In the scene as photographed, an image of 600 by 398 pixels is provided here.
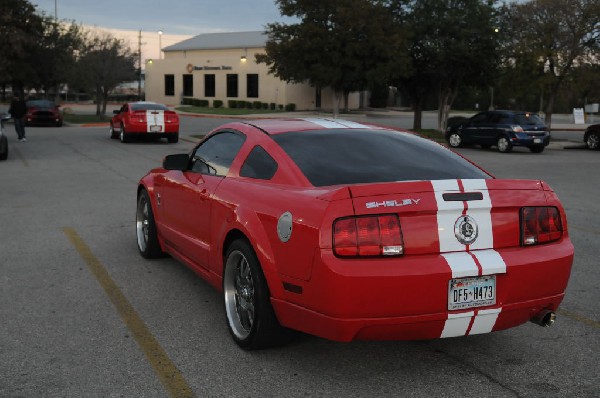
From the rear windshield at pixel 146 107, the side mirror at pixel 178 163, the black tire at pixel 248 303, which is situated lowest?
the black tire at pixel 248 303

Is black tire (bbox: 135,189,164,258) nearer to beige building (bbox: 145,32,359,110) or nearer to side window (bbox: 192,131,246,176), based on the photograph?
side window (bbox: 192,131,246,176)

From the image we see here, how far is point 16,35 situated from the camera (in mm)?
34906

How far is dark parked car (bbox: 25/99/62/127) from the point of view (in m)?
33.6

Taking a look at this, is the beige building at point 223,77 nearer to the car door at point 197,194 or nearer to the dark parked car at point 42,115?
the dark parked car at point 42,115

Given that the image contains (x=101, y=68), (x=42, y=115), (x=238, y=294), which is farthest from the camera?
(x=101, y=68)

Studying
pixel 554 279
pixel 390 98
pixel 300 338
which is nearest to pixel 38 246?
pixel 300 338

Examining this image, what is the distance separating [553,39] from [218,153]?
2822 centimetres

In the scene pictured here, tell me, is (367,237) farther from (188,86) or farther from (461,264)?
(188,86)

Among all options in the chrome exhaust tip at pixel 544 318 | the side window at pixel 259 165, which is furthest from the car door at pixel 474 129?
the chrome exhaust tip at pixel 544 318

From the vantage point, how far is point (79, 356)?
4.21 metres

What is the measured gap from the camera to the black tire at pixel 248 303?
4047 mm

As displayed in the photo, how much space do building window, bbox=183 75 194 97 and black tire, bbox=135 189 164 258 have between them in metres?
62.9

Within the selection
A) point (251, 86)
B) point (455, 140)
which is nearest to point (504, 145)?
point (455, 140)

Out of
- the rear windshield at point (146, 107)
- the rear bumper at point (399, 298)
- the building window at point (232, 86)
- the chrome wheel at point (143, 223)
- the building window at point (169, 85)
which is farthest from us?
the building window at point (169, 85)
